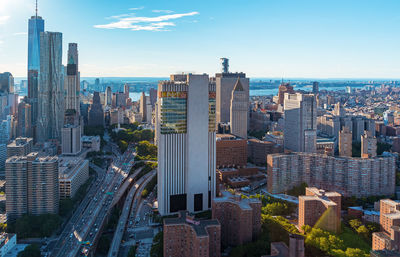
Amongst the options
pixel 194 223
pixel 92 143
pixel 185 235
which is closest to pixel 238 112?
pixel 92 143

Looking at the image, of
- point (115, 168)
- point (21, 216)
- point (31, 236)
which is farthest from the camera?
point (115, 168)

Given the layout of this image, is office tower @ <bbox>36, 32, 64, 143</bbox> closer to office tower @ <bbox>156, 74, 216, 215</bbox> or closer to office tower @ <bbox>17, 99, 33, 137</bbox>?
office tower @ <bbox>17, 99, 33, 137</bbox>

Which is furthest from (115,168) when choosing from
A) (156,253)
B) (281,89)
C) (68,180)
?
(281,89)

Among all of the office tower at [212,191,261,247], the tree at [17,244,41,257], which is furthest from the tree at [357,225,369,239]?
the tree at [17,244,41,257]

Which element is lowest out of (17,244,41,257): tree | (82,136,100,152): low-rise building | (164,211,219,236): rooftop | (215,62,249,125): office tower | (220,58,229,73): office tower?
(17,244,41,257): tree

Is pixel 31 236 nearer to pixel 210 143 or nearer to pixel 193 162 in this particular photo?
pixel 193 162

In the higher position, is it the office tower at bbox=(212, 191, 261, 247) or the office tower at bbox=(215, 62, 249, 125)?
the office tower at bbox=(215, 62, 249, 125)

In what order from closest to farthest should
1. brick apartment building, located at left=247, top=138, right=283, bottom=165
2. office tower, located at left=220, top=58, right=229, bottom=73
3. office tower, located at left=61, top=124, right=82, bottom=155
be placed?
brick apartment building, located at left=247, top=138, right=283, bottom=165 < office tower, located at left=61, top=124, right=82, bottom=155 < office tower, located at left=220, top=58, right=229, bottom=73
